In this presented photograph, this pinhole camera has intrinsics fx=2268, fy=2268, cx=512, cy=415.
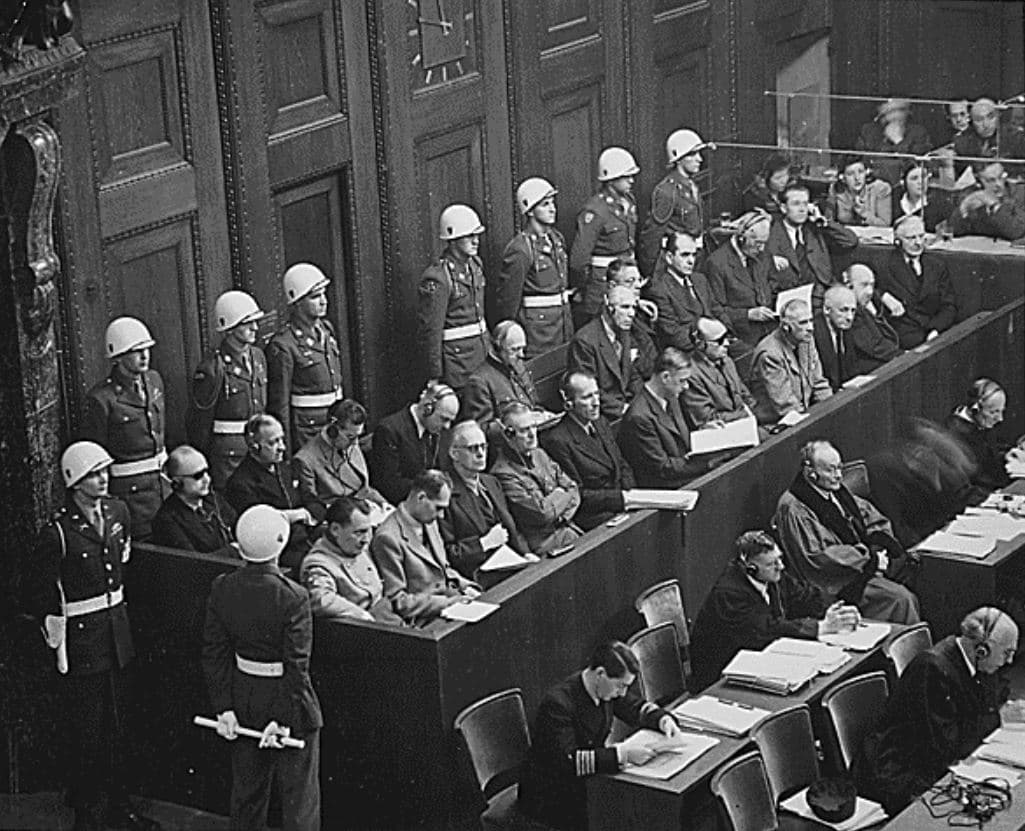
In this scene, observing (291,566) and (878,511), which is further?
(878,511)

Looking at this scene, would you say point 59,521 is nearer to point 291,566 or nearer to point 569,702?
point 291,566

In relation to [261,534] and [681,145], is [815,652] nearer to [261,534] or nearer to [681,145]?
[261,534]

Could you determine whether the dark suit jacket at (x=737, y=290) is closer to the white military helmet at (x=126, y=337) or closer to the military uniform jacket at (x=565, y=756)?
the white military helmet at (x=126, y=337)

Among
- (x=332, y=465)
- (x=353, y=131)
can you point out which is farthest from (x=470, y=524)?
(x=353, y=131)

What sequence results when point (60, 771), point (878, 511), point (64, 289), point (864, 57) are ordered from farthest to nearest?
point (864, 57), point (878, 511), point (64, 289), point (60, 771)

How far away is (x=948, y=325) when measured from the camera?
12.3 meters

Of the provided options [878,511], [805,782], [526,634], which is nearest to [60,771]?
[526,634]

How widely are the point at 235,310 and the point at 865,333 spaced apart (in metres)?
3.83

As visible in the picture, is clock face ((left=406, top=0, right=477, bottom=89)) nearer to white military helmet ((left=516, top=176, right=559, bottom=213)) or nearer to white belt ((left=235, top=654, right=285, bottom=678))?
white military helmet ((left=516, top=176, right=559, bottom=213))

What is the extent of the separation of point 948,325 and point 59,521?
591 cm

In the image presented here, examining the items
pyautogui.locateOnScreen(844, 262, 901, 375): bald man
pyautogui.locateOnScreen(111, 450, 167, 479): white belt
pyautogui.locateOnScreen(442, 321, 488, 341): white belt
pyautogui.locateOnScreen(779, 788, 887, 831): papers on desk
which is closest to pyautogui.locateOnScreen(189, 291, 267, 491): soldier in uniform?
pyautogui.locateOnScreen(111, 450, 167, 479): white belt

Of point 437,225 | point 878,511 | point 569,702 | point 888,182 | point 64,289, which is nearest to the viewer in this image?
point 569,702

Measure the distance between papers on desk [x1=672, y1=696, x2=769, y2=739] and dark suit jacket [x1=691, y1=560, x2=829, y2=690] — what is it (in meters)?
0.68

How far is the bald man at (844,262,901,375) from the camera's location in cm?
1175
